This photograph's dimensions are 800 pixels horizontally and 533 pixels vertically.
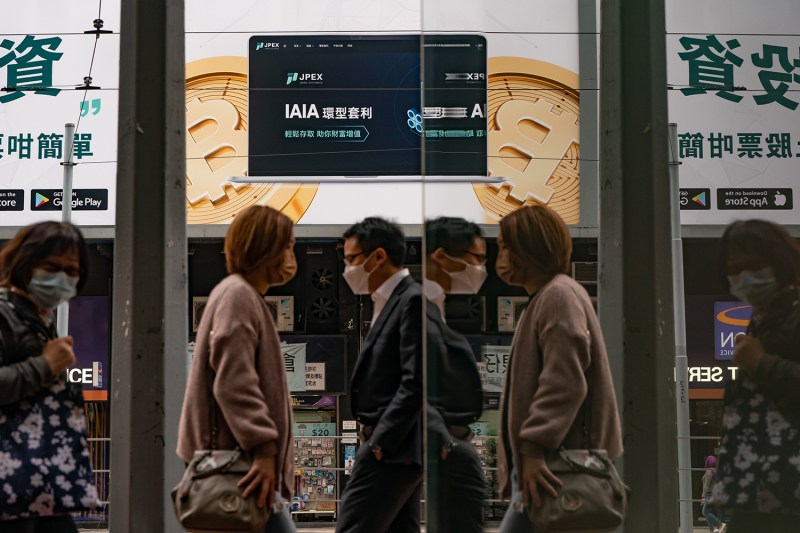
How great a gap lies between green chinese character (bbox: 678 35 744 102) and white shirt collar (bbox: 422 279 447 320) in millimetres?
878

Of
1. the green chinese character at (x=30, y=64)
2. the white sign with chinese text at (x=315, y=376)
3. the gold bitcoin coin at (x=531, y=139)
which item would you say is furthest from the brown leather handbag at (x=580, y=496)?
the white sign with chinese text at (x=315, y=376)

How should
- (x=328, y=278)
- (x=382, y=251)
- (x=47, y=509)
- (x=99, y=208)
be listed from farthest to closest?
(x=328, y=278) → (x=99, y=208) → (x=382, y=251) → (x=47, y=509)

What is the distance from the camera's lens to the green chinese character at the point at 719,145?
280 centimetres

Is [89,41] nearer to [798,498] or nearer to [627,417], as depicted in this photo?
[627,417]

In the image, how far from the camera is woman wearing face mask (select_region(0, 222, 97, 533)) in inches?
97.6

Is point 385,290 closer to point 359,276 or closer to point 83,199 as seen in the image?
point 359,276

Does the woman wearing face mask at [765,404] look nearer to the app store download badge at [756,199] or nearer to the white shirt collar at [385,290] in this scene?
the app store download badge at [756,199]

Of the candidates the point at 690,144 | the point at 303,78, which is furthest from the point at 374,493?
the point at 303,78

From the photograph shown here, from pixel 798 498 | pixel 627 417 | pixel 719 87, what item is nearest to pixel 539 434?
pixel 627 417

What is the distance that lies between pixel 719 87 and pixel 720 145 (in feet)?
0.58

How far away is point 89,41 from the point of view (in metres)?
4.29

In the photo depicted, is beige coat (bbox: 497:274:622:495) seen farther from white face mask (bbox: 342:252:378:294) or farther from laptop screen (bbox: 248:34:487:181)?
laptop screen (bbox: 248:34:487:181)

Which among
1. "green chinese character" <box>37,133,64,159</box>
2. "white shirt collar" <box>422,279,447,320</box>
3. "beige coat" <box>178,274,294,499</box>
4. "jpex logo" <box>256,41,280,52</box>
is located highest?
"jpex logo" <box>256,41,280,52</box>

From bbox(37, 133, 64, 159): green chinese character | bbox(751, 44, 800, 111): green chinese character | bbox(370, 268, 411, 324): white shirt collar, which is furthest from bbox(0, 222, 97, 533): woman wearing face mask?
bbox(751, 44, 800, 111): green chinese character
